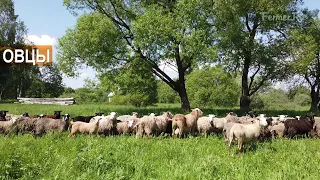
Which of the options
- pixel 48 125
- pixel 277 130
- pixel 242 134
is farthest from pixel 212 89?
pixel 242 134

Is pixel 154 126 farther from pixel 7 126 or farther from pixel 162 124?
pixel 7 126

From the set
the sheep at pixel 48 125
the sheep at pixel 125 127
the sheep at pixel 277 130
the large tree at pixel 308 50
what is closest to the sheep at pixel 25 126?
the sheep at pixel 48 125

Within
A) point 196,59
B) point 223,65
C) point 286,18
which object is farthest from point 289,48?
point 196,59

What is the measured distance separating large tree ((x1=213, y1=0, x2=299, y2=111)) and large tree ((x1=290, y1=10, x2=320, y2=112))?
1.06 m

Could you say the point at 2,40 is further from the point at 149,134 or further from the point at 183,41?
the point at 149,134

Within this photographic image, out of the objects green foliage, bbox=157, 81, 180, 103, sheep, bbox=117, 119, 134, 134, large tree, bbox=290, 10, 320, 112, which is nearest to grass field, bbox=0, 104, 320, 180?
sheep, bbox=117, 119, 134, 134

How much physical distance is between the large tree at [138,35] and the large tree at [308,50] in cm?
758

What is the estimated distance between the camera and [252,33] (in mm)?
28016

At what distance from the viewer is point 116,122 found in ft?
46.5

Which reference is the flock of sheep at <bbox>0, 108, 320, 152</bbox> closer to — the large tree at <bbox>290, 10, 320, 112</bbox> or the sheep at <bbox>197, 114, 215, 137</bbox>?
the sheep at <bbox>197, 114, 215, 137</bbox>

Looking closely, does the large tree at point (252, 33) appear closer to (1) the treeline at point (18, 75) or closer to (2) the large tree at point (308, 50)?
(2) the large tree at point (308, 50)

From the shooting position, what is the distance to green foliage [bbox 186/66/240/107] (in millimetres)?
57250

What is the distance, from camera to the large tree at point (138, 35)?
72.8ft

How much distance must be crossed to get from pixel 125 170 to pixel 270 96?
5862 cm
